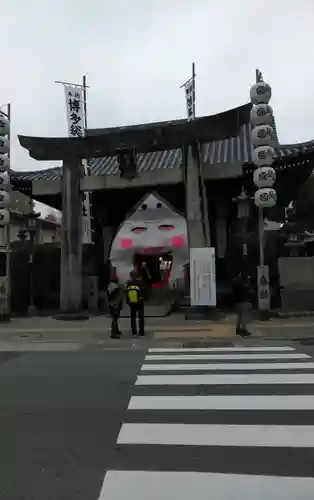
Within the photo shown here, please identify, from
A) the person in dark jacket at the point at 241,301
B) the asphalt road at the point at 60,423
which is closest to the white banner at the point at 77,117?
the person in dark jacket at the point at 241,301

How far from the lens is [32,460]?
4207mm

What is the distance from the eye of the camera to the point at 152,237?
18828 millimetres

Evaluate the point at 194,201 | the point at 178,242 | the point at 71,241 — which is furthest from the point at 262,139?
the point at 71,241

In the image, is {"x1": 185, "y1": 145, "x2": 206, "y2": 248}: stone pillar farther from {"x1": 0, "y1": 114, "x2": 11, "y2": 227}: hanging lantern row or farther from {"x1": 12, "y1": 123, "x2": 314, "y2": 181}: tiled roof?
{"x1": 0, "y1": 114, "x2": 11, "y2": 227}: hanging lantern row

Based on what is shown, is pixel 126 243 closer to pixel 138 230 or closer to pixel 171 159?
pixel 138 230

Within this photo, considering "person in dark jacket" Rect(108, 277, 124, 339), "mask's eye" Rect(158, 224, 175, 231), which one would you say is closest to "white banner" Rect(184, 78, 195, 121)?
"mask's eye" Rect(158, 224, 175, 231)

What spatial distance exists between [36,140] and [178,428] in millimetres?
15304

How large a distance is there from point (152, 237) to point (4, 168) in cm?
590

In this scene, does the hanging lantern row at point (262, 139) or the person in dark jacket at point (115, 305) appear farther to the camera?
the hanging lantern row at point (262, 139)

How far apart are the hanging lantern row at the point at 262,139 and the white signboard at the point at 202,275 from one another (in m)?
2.35

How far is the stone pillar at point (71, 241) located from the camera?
59.0 ft

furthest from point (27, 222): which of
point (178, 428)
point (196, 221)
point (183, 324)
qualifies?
point (178, 428)

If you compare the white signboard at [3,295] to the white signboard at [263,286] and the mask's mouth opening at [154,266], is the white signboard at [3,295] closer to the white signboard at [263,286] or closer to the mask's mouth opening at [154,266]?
the mask's mouth opening at [154,266]

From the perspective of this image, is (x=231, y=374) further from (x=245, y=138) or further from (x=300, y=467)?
(x=245, y=138)
